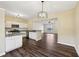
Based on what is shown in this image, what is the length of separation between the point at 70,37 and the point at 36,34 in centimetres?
311

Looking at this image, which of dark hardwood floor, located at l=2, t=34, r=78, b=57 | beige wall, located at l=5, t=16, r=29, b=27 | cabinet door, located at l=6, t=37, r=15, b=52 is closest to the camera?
dark hardwood floor, located at l=2, t=34, r=78, b=57

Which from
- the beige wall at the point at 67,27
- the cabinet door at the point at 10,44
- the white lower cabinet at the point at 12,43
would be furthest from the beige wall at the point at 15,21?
the beige wall at the point at 67,27

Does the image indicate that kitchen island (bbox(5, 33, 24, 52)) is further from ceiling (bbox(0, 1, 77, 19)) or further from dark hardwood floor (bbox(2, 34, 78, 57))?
ceiling (bbox(0, 1, 77, 19))

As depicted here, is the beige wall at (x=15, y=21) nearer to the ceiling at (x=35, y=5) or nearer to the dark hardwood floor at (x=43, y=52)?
Answer: the ceiling at (x=35, y=5)

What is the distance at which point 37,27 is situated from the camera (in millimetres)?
8836

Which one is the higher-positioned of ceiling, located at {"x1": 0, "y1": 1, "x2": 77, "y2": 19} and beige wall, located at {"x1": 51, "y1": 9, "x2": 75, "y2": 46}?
ceiling, located at {"x1": 0, "y1": 1, "x2": 77, "y2": 19}

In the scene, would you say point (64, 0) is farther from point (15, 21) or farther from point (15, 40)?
point (15, 21)

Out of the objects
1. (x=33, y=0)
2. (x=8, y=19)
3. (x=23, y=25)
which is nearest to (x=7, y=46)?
(x=33, y=0)

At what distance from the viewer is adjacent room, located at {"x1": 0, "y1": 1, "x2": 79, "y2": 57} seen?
3401mm

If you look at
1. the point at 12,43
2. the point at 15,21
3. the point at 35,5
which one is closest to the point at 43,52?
the point at 12,43

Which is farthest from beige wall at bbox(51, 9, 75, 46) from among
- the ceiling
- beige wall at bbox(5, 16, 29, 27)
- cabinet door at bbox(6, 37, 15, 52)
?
beige wall at bbox(5, 16, 29, 27)

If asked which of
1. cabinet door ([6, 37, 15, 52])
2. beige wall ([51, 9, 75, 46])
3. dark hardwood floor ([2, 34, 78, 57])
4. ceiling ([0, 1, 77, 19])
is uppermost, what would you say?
ceiling ([0, 1, 77, 19])

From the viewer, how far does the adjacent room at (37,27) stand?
134 inches

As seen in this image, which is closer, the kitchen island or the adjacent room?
the adjacent room
